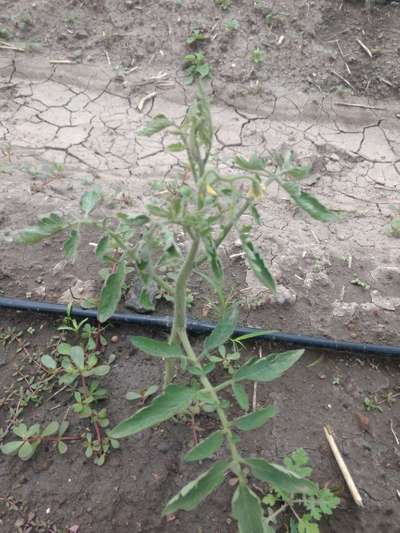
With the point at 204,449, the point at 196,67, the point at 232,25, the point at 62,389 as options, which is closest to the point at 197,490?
the point at 204,449

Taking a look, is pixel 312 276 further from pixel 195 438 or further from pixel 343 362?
→ pixel 195 438

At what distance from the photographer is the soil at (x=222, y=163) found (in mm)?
1709

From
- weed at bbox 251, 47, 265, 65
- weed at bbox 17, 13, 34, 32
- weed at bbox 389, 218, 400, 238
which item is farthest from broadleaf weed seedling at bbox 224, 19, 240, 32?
weed at bbox 389, 218, 400, 238

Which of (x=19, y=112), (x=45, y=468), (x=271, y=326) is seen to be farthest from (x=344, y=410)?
(x=19, y=112)

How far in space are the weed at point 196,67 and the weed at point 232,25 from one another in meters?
0.38

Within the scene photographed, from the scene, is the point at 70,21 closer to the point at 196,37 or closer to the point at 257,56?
the point at 196,37

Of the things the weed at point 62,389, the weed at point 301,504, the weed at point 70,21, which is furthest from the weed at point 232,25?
the weed at point 301,504

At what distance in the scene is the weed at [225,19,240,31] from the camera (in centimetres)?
404

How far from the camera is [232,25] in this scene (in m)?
4.04

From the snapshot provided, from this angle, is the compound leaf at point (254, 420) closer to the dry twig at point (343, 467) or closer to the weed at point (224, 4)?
the dry twig at point (343, 467)

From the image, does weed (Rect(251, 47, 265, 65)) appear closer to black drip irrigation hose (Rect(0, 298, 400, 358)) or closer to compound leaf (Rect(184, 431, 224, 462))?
black drip irrigation hose (Rect(0, 298, 400, 358))

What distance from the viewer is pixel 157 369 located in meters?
2.01

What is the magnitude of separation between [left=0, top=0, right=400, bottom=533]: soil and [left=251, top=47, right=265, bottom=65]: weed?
5 centimetres

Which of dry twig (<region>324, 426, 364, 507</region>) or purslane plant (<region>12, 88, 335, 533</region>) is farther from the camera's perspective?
dry twig (<region>324, 426, 364, 507</region>)
